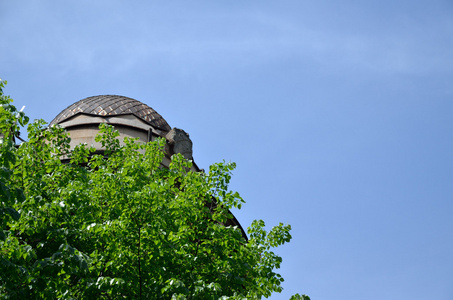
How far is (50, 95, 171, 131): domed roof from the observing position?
84.3ft

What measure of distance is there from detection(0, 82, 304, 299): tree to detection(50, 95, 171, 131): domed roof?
11.8 metres

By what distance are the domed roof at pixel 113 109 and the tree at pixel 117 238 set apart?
11751mm

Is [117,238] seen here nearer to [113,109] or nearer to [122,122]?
[122,122]

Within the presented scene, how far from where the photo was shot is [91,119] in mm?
24031

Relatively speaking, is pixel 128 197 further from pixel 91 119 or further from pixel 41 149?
pixel 91 119

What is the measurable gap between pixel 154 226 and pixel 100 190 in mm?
1614

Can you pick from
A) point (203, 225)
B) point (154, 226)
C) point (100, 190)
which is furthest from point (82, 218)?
point (203, 225)

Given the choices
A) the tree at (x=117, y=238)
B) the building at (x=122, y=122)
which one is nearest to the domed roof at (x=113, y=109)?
the building at (x=122, y=122)

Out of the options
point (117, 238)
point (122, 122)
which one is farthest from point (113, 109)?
point (117, 238)

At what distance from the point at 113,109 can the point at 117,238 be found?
1477cm

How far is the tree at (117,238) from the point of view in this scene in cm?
1091

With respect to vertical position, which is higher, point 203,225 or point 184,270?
point 203,225

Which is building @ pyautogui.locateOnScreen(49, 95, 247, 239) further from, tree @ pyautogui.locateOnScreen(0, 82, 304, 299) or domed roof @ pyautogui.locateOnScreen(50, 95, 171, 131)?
tree @ pyautogui.locateOnScreen(0, 82, 304, 299)

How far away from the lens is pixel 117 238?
463 inches
